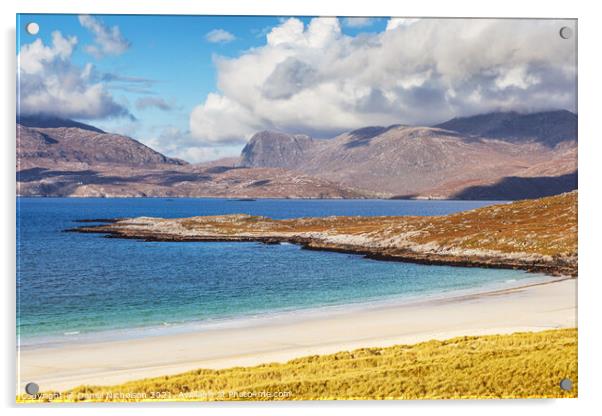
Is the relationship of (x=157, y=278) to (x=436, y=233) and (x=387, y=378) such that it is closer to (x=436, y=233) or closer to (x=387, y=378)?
(x=387, y=378)

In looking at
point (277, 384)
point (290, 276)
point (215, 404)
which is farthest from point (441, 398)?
point (290, 276)

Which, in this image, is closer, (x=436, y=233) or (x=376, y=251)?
(x=436, y=233)

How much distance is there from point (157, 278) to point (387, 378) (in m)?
17.5

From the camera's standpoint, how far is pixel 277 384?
13781 millimetres

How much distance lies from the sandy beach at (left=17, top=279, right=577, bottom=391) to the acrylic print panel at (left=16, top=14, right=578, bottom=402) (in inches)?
2.8

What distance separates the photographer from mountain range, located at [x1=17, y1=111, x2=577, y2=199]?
651 inches

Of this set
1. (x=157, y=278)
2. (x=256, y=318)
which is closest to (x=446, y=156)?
(x=256, y=318)

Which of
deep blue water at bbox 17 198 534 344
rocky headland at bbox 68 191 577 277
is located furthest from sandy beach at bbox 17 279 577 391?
rocky headland at bbox 68 191 577 277

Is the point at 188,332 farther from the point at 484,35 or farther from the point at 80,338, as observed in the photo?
the point at 484,35

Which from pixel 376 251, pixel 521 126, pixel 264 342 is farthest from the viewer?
pixel 376 251

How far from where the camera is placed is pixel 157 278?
28.9 metres

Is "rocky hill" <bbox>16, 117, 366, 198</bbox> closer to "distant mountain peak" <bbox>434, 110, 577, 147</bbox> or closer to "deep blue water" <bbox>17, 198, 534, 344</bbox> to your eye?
"deep blue water" <bbox>17, 198, 534, 344</bbox>

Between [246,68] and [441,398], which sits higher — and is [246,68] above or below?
above

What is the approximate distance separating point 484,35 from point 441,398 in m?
9.30
